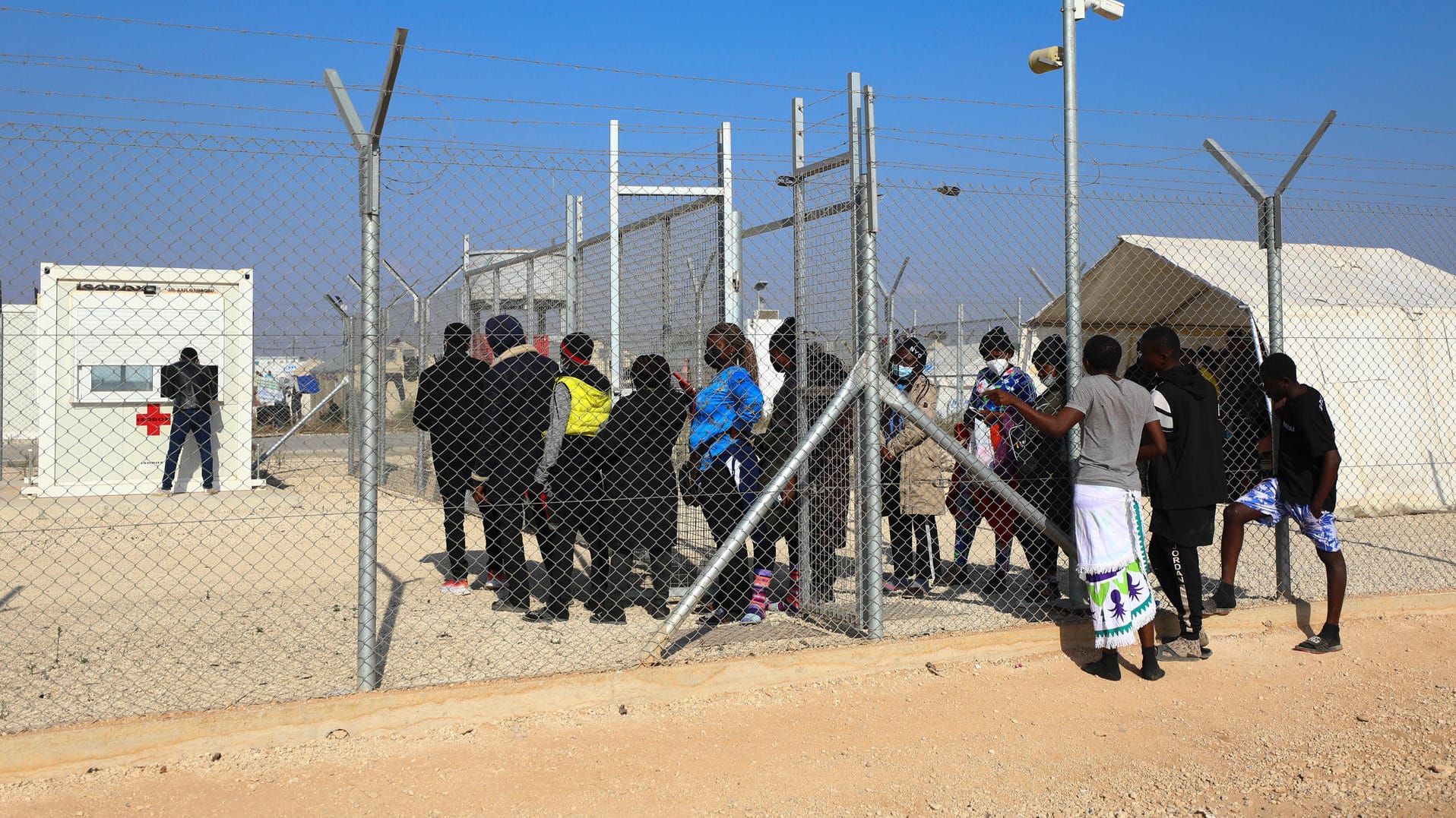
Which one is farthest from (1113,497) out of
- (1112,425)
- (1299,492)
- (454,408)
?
(454,408)

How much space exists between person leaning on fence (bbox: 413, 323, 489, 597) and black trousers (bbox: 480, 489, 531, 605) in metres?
0.31

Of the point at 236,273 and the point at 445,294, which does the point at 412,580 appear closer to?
the point at 445,294

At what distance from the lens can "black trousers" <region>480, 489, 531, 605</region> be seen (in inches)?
228

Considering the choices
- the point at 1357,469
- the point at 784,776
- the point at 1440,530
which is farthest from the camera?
the point at 1357,469

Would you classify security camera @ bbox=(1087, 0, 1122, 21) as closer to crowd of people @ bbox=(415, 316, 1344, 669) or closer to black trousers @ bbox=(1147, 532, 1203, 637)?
crowd of people @ bbox=(415, 316, 1344, 669)

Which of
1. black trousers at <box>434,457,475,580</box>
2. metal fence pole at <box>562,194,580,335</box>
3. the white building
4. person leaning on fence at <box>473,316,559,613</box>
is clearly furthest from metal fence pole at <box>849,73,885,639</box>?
the white building

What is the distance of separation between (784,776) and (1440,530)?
754 centimetres

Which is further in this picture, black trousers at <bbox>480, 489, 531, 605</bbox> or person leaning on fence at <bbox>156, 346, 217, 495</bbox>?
person leaning on fence at <bbox>156, 346, 217, 495</bbox>

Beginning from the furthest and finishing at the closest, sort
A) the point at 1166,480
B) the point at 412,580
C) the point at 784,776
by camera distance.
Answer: the point at 412,580 < the point at 1166,480 < the point at 784,776

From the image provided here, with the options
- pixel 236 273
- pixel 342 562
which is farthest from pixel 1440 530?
pixel 236 273

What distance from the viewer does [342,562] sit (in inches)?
301

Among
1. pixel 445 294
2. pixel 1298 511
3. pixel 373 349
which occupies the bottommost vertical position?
pixel 1298 511

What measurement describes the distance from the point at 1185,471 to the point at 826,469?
1742mm

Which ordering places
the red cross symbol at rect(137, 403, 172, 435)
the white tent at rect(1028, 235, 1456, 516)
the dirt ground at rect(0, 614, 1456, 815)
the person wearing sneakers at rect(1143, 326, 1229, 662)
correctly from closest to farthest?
the dirt ground at rect(0, 614, 1456, 815)
the person wearing sneakers at rect(1143, 326, 1229, 662)
the white tent at rect(1028, 235, 1456, 516)
the red cross symbol at rect(137, 403, 172, 435)
